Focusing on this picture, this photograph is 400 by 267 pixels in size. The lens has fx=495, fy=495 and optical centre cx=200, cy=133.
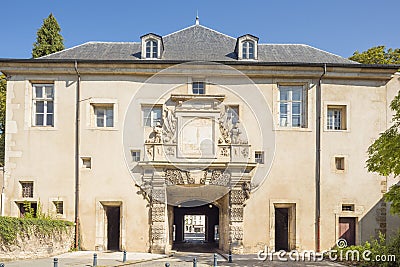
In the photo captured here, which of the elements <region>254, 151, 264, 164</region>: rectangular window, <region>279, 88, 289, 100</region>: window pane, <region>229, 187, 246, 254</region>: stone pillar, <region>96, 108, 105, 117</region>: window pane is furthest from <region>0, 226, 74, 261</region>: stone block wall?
<region>279, 88, 289, 100</region>: window pane

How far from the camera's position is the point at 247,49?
66.3 ft

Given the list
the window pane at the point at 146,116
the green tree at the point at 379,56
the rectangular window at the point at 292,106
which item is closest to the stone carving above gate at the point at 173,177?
the window pane at the point at 146,116

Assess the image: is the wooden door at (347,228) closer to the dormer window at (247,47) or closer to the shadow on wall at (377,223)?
the shadow on wall at (377,223)

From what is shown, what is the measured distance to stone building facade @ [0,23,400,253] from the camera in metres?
19.1

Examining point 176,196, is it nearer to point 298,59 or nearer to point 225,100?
→ point 225,100

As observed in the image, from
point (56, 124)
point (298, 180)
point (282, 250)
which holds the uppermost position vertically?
point (56, 124)

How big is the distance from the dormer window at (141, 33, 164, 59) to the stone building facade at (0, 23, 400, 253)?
0.14 feet

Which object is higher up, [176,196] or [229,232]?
[176,196]

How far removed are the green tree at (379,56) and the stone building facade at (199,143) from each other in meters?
8.47


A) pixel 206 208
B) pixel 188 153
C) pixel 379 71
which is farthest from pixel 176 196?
pixel 379 71

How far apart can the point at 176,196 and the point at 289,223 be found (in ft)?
15.5

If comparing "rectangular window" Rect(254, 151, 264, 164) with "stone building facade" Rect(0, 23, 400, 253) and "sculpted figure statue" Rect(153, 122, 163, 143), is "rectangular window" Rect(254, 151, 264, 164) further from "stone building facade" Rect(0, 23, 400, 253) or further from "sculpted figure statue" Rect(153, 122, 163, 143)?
"sculpted figure statue" Rect(153, 122, 163, 143)

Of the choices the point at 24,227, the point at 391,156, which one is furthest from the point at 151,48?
the point at 391,156

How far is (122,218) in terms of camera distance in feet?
62.6
